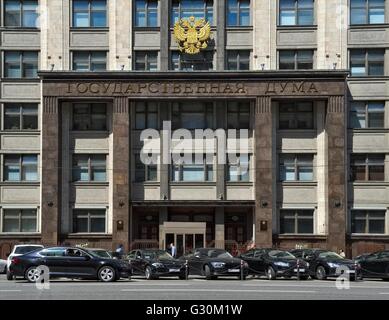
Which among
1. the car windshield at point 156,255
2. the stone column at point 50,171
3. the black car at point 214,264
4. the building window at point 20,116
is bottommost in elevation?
the black car at point 214,264

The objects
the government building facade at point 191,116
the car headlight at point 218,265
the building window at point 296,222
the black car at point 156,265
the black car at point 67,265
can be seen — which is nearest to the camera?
the black car at point 67,265

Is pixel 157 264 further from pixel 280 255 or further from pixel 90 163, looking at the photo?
pixel 90 163

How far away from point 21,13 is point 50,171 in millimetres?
10792

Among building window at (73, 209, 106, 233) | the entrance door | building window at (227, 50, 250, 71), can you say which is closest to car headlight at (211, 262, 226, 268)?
the entrance door

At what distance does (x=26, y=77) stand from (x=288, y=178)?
18.3m

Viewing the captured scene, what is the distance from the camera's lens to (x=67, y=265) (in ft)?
100

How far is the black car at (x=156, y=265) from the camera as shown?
1342 inches

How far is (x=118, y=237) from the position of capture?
51094 mm

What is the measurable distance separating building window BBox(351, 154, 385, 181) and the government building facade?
0.09 m

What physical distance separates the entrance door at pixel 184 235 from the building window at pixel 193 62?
1004 cm

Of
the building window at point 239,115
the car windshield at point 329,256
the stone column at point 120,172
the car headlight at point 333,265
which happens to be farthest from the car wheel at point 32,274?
the building window at point 239,115

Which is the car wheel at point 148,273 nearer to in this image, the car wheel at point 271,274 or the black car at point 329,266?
the car wheel at point 271,274
